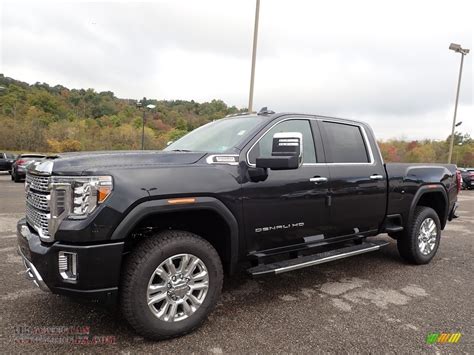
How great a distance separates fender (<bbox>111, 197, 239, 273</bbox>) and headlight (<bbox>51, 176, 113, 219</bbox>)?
24 centimetres

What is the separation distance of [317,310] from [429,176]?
2908 mm

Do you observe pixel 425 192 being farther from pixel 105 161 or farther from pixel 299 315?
pixel 105 161

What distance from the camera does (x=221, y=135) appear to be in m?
3.86

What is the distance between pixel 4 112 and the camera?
60.9 metres

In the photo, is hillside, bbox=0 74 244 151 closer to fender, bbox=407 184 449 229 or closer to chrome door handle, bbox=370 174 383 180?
fender, bbox=407 184 449 229

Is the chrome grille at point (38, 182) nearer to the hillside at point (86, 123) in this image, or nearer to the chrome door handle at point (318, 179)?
the chrome door handle at point (318, 179)

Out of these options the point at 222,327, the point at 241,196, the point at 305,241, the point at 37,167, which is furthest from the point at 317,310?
the point at 37,167

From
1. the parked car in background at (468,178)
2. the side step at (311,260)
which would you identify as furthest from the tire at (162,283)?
the parked car in background at (468,178)

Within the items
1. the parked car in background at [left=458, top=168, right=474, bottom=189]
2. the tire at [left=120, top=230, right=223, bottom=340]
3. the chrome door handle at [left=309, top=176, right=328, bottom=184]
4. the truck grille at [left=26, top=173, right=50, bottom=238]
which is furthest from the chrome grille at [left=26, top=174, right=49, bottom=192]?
the parked car in background at [left=458, top=168, right=474, bottom=189]

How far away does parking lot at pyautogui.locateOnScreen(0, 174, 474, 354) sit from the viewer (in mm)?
2801

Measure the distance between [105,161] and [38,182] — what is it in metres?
0.62

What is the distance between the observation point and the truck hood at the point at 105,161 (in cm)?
264

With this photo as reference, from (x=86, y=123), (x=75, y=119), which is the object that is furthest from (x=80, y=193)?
(x=75, y=119)

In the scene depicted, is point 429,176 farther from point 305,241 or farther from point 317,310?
point 317,310
